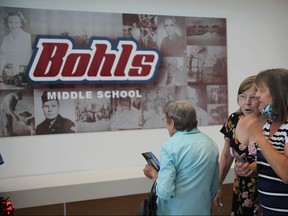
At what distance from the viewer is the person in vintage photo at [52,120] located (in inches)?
124

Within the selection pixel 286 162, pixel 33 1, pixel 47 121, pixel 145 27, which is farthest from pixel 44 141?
pixel 286 162

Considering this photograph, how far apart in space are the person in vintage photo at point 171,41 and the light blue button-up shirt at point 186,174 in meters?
1.61

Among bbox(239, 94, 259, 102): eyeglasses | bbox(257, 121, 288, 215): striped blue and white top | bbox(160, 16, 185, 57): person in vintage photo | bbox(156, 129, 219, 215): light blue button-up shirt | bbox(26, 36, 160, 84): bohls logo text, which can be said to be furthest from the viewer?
bbox(160, 16, 185, 57): person in vintage photo

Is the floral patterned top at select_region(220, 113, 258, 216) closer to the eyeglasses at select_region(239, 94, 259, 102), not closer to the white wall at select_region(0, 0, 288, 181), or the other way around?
the eyeglasses at select_region(239, 94, 259, 102)

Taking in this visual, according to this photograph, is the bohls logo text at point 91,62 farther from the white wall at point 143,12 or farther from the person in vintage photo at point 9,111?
the white wall at point 143,12

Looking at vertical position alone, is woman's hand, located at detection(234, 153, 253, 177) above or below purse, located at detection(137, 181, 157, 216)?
above

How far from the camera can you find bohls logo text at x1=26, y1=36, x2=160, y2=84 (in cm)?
312

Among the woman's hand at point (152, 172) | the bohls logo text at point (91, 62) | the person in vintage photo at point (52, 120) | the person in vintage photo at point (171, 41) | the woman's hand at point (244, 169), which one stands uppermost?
the person in vintage photo at point (171, 41)

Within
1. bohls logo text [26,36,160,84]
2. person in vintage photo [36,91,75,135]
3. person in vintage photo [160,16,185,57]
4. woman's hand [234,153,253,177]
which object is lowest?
woman's hand [234,153,253,177]

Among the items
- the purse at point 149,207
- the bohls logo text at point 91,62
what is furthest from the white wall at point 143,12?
the purse at point 149,207

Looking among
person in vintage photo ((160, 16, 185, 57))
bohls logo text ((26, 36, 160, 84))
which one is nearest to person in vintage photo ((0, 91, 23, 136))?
bohls logo text ((26, 36, 160, 84))

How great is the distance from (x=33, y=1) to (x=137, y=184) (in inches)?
82.3

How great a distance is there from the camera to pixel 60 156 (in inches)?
127

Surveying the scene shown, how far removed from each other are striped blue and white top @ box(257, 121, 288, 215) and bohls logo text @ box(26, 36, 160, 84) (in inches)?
75.4
